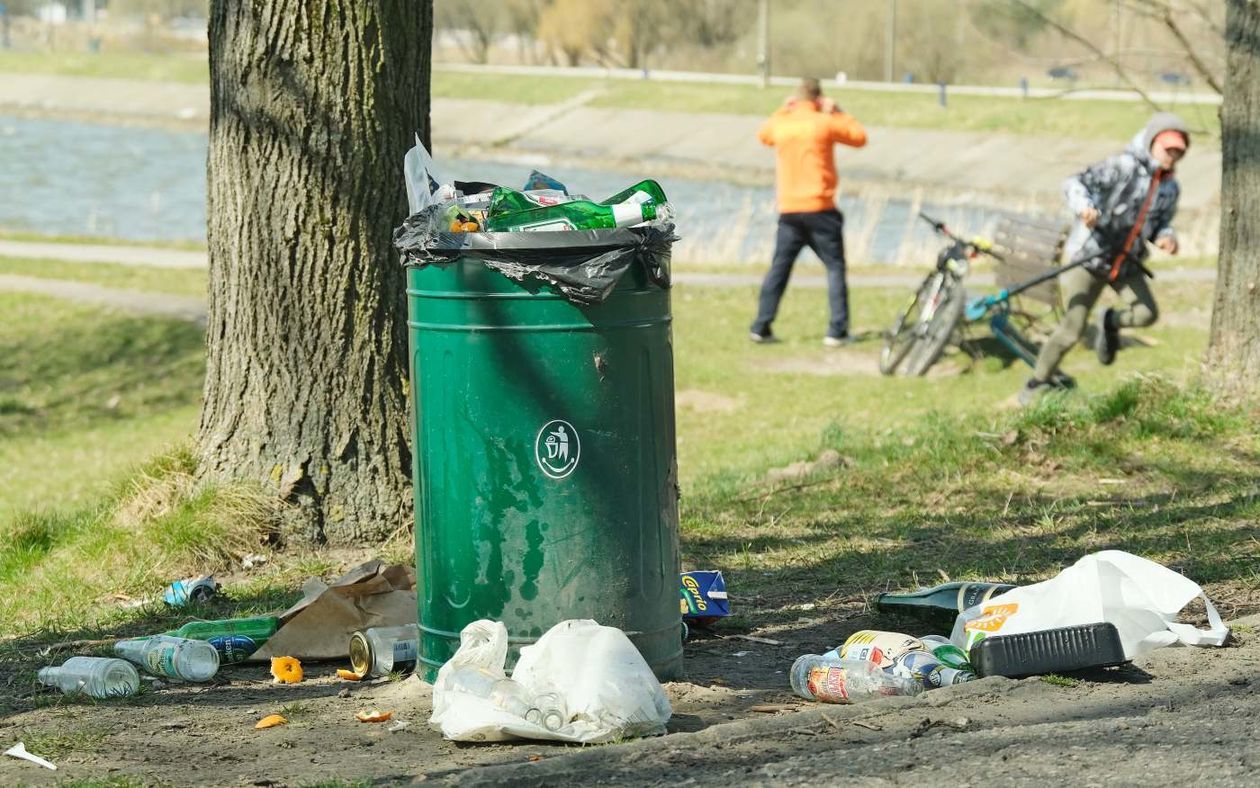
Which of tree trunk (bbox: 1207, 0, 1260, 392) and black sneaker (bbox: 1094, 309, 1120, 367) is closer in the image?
tree trunk (bbox: 1207, 0, 1260, 392)

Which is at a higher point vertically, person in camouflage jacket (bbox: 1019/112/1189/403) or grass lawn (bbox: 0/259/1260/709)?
person in camouflage jacket (bbox: 1019/112/1189/403)

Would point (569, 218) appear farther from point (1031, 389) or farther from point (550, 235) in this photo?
point (1031, 389)

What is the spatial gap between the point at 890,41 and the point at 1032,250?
1991 inches

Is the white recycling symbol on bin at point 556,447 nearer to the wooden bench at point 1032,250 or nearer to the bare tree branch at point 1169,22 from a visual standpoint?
the bare tree branch at point 1169,22

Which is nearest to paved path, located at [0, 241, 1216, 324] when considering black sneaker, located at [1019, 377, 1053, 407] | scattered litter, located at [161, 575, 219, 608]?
black sneaker, located at [1019, 377, 1053, 407]

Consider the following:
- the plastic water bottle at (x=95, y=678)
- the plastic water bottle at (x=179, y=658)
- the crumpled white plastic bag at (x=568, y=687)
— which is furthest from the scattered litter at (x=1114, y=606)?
the plastic water bottle at (x=95, y=678)

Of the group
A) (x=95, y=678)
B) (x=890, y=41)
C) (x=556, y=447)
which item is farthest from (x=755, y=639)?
(x=890, y=41)

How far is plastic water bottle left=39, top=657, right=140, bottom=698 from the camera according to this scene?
183 inches

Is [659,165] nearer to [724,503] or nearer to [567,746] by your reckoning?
[724,503]

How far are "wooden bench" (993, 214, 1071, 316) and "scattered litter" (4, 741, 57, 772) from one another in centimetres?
1044

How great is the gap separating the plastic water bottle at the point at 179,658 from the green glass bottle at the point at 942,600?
6.89ft

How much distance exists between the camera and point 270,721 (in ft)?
14.2

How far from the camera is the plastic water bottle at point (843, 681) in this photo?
14.3 feet

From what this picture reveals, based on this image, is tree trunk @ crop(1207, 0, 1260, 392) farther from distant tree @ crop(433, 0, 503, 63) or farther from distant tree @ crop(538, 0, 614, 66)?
distant tree @ crop(433, 0, 503, 63)
